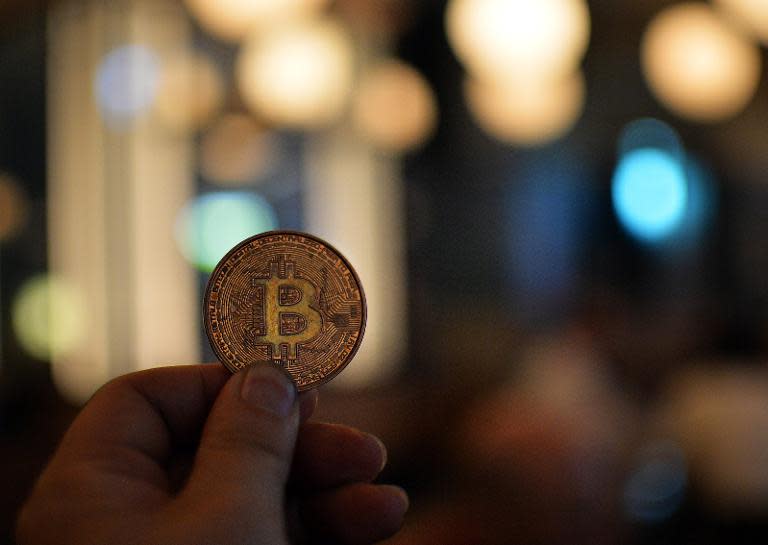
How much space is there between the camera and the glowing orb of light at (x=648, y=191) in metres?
4.82

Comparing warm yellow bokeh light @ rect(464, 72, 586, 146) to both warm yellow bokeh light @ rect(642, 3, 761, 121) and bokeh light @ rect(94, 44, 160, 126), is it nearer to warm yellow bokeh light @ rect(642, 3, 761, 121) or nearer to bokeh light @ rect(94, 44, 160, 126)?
warm yellow bokeh light @ rect(642, 3, 761, 121)

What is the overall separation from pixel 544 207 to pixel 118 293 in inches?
110

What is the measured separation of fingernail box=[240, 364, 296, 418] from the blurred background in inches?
46.9

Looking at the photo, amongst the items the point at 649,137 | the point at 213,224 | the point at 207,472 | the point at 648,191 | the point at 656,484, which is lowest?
the point at 656,484

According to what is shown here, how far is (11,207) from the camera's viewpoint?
4.09 meters

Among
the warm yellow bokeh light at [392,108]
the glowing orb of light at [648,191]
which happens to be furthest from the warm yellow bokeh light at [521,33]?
the glowing orb of light at [648,191]

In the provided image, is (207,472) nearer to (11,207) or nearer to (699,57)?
(699,57)

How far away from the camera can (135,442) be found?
0.91 metres

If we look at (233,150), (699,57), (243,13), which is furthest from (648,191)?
(243,13)

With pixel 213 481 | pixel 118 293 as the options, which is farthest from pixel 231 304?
pixel 118 293

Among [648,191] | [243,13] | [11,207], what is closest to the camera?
[243,13]

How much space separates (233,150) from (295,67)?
170 centimetres

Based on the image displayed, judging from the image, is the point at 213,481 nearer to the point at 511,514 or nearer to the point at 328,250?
the point at 328,250

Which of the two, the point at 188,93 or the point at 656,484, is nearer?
the point at 656,484
